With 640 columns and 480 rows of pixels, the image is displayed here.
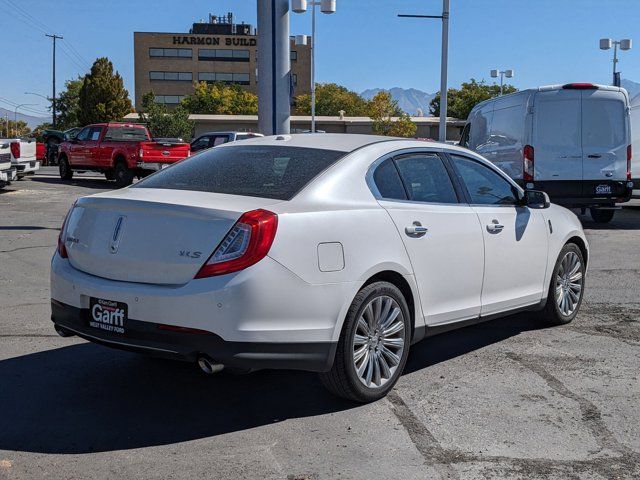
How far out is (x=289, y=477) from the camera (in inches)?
150

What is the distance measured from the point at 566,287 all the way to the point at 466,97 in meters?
81.7

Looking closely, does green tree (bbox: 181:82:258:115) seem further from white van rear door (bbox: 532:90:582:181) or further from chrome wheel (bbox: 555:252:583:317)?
chrome wheel (bbox: 555:252:583:317)

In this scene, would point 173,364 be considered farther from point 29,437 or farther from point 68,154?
point 68,154

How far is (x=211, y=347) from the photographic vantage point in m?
4.27

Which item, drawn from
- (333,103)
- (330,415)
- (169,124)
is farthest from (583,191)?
(333,103)

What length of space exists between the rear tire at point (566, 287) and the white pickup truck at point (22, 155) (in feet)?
55.7

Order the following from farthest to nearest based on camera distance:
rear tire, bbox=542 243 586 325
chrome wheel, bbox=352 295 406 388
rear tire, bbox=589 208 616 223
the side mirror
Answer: rear tire, bbox=589 208 616 223 → rear tire, bbox=542 243 586 325 → the side mirror → chrome wheel, bbox=352 295 406 388

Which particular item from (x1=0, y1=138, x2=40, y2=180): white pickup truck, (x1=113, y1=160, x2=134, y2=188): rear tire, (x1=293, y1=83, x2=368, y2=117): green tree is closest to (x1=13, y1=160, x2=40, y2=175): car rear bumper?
(x1=0, y1=138, x2=40, y2=180): white pickup truck

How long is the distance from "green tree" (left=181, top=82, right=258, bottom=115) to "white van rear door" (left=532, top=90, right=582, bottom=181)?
6744cm

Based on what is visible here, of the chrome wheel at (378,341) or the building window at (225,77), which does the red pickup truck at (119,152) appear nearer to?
the chrome wheel at (378,341)

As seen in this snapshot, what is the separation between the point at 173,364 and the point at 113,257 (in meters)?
1.31

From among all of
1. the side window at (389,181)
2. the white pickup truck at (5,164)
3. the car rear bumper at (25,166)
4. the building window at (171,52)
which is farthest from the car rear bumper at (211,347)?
the building window at (171,52)

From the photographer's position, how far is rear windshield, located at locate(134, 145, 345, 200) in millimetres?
4836

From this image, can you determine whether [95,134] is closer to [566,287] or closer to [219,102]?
[566,287]
